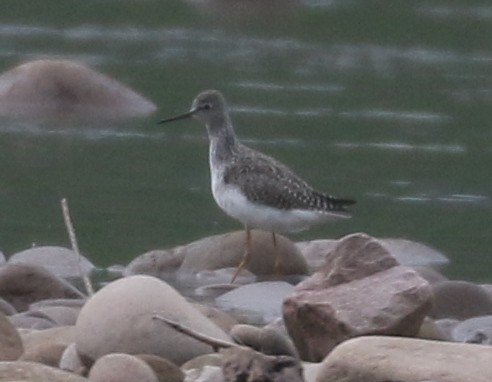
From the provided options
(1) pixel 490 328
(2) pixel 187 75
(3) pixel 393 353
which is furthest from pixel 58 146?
(3) pixel 393 353

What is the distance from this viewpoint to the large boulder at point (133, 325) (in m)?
7.73

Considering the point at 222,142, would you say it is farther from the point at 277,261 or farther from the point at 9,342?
the point at 9,342

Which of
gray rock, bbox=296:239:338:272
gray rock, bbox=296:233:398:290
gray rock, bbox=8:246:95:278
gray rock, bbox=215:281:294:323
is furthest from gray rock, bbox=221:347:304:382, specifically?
gray rock, bbox=296:239:338:272

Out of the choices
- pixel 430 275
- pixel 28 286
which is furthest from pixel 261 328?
pixel 430 275

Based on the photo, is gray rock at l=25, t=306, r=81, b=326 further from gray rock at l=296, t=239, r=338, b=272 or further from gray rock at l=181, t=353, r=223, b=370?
gray rock at l=296, t=239, r=338, b=272

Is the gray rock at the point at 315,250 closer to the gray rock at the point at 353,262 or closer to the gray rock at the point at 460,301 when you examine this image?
the gray rock at the point at 460,301

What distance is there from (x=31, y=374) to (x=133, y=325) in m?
0.92

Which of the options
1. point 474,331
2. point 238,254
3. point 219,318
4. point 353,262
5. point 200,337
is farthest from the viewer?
point 238,254

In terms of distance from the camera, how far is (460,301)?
10.4m

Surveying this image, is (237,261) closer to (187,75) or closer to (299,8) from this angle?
(187,75)

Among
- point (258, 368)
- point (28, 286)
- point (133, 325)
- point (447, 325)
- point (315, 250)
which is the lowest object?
point (315, 250)

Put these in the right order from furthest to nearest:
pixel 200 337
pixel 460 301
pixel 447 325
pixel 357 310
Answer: pixel 460 301
pixel 447 325
pixel 357 310
pixel 200 337

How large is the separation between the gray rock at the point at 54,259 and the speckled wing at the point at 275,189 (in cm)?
105

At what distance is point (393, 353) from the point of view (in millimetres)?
7195
